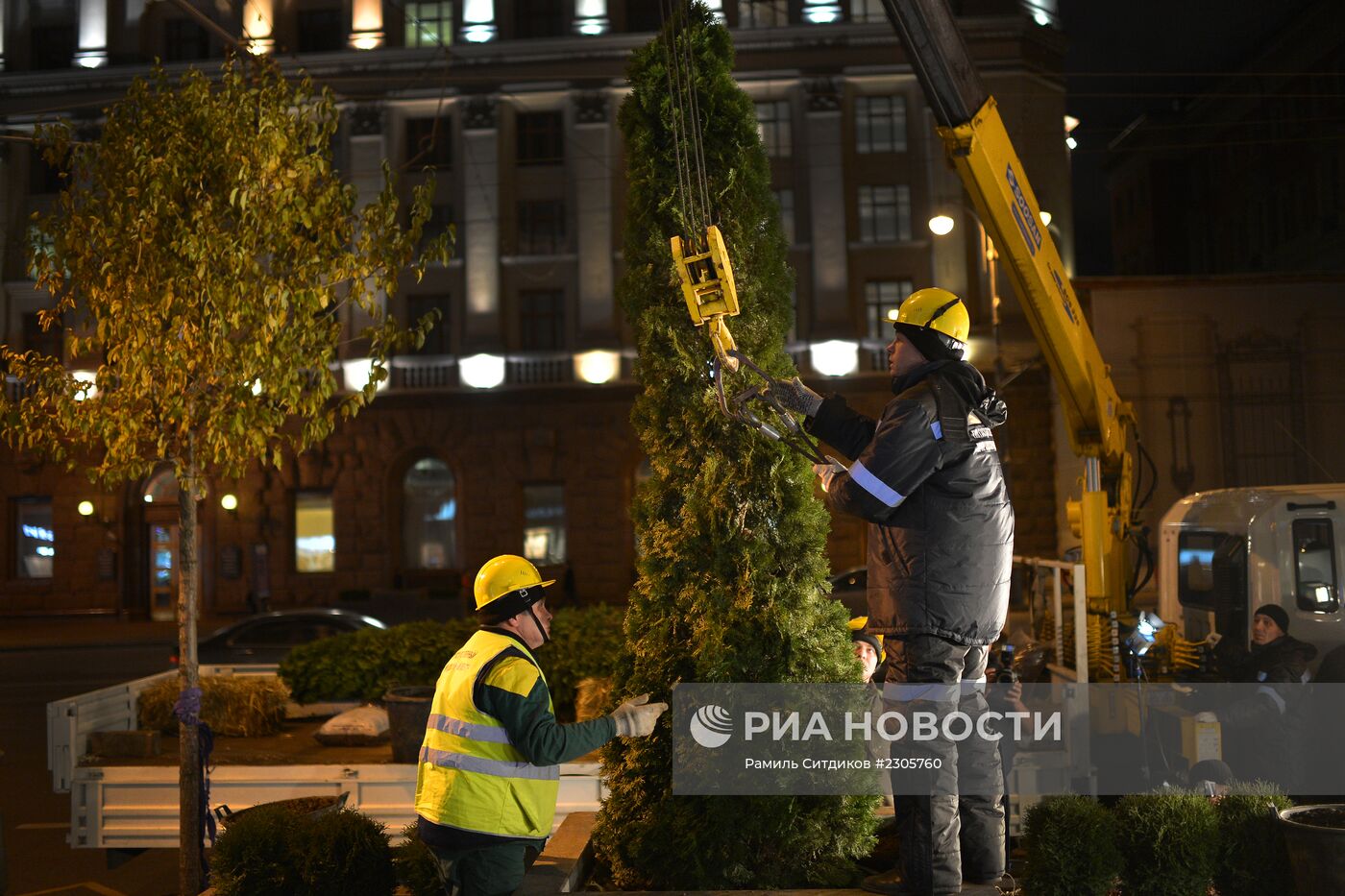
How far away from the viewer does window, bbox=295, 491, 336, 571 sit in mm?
37031

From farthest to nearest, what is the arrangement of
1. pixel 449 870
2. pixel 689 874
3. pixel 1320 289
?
pixel 1320 289, pixel 689 874, pixel 449 870

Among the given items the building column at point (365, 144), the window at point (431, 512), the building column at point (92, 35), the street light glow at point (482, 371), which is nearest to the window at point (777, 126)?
the street light glow at point (482, 371)

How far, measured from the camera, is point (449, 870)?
4812mm

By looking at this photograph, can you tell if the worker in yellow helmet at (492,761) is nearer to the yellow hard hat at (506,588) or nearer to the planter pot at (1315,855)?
the yellow hard hat at (506,588)

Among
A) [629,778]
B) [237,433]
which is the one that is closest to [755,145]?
[629,778]

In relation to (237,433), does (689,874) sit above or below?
below

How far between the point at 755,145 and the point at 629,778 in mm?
3149

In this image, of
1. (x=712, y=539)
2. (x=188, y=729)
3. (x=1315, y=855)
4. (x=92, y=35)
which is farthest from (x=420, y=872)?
(x=92, y=35)

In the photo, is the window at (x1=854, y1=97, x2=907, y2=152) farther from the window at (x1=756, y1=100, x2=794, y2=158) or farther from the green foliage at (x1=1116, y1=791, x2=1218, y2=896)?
the green foliage at (x1=1116, y1=791, x2=1218, y2=896)

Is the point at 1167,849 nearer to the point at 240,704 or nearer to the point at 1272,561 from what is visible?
the point at 1272,561

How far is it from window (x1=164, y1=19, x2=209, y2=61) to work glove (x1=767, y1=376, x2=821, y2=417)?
3850cm

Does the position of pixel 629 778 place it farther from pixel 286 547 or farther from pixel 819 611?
pixel 286 547

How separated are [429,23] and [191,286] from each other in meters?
32.6

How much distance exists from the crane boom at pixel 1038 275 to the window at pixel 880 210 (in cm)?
2355
